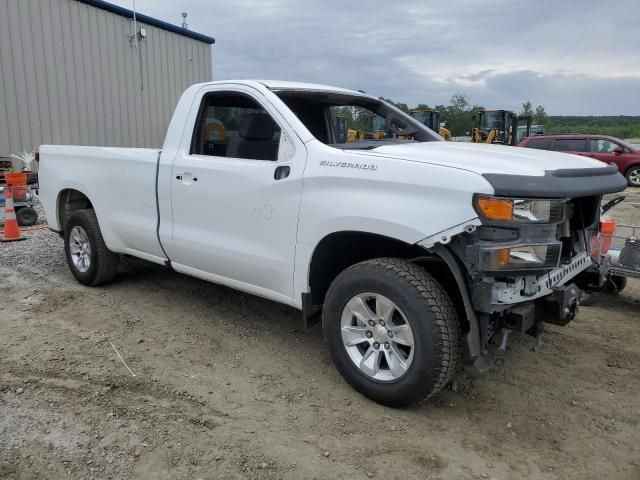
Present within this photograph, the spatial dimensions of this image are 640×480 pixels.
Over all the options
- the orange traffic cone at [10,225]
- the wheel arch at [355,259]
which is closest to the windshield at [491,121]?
the orange traffic cone at [10,225]

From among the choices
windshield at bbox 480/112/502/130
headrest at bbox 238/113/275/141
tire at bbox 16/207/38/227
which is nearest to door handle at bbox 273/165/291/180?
headrest at bbox 238/113/275/141

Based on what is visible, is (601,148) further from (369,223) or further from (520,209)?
(369,223)

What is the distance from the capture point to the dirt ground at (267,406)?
2.79 meters

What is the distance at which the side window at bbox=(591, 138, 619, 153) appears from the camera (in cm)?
1680

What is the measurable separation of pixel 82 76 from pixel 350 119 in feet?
32.2

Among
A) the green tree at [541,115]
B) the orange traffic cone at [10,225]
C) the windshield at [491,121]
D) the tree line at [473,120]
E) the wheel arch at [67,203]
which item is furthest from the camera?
the green tree at [541,115]

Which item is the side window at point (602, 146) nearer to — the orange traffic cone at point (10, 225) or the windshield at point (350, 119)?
the windshield at point (350, 119)

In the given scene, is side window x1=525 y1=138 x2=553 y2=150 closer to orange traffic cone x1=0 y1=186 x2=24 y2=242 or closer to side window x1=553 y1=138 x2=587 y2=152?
side window x1=553 y1=138 x2=587 y2=152

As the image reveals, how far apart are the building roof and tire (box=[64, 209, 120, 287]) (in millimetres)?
8989

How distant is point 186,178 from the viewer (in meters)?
4.32

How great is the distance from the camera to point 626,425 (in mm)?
3199

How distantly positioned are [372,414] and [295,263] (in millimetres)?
1068

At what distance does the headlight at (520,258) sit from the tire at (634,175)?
53.5 ft

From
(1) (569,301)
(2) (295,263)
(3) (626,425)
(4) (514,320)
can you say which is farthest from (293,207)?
(3) (626,425)
